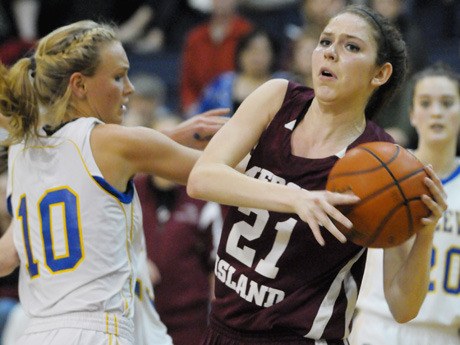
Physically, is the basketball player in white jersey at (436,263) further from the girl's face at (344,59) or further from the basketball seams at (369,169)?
the basketball seams at (369,169)

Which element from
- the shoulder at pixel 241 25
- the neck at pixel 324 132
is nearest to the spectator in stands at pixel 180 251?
the shoulder at pixel 241 25

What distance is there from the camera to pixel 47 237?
397 centimetres

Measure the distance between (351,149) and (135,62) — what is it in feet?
22.3

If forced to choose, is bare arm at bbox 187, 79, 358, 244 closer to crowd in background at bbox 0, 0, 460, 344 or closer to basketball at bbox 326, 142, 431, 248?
basketball at bbox 326, 142, 431, 248

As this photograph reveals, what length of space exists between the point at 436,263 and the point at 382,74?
1842 millimetres

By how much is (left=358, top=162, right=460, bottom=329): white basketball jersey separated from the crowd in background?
1.90 m

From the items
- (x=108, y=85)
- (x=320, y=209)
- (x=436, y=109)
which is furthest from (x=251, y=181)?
(x=436, y=109)

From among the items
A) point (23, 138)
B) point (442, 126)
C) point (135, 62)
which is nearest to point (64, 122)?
point (23, 138)

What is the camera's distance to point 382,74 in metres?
3.95

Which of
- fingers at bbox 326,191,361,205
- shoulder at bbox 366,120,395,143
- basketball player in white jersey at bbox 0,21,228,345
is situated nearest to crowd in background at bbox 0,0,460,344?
basketball player in white jersey at bbox 0,21,228,345

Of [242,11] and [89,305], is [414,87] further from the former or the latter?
[242,11]

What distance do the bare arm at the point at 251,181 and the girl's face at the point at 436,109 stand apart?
1.96 m

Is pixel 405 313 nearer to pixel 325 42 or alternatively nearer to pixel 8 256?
pixel 325 42

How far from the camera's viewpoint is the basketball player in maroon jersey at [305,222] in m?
3.83
